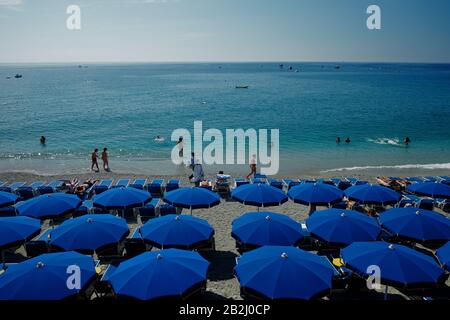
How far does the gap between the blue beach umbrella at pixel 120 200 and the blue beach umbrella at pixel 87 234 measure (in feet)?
6.13

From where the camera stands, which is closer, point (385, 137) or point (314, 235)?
point (314, 235)

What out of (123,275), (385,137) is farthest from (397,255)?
(385,137)

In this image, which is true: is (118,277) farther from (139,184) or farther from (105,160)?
(105,160)

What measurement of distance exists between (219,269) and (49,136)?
32.8 meters

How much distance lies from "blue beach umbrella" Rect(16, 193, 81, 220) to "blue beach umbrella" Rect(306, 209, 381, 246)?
758cm

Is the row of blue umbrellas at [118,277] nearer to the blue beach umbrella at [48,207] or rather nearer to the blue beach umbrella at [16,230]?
the blue beach umbrella at [16,230]

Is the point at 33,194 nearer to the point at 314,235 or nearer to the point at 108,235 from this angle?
the point at 108,235

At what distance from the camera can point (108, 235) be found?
357 inches

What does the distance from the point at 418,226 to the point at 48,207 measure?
10.9 meters

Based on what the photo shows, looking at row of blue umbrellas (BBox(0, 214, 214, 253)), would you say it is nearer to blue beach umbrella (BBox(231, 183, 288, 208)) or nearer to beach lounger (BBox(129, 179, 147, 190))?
blue beach umbrella (BBox(231, 183, 288, 208))

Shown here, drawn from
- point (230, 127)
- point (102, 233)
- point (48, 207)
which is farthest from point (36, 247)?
point (230, 127)

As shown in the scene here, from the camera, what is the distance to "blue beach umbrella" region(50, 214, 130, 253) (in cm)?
→ 877

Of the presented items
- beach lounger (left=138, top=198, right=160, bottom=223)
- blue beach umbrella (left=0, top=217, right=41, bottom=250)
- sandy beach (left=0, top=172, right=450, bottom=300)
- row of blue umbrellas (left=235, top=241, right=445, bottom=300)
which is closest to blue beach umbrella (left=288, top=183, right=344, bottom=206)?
sandy beach (left=0, top=172, right=450, bottom=300)
